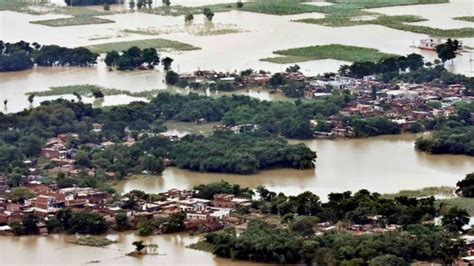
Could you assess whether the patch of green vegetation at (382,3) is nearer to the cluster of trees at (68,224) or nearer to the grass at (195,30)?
the grass at (195,30)

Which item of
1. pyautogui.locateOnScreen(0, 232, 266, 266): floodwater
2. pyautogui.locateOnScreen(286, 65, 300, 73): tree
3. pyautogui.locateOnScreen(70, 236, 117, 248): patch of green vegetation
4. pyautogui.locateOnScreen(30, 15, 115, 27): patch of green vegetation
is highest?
pyautogui.locateOnScreen(286, 65, 300, 73): tree

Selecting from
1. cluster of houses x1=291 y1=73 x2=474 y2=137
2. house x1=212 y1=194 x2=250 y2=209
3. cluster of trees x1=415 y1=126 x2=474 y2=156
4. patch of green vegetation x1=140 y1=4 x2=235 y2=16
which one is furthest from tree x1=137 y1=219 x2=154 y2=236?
patch of green vegetation x1=140 y1=4 x2=235 y2=16

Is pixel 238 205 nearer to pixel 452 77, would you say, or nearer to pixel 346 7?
pixel 452 77

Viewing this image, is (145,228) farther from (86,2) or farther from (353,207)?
(86,2)

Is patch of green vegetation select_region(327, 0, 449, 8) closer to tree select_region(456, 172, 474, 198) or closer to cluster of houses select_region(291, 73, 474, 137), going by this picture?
cluster of houses select_region(291, 73, 474, 137)

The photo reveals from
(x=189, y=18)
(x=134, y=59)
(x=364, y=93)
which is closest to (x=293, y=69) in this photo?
(x=364, y=93)

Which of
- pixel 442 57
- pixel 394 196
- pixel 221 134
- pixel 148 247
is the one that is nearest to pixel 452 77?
pixel 442 57

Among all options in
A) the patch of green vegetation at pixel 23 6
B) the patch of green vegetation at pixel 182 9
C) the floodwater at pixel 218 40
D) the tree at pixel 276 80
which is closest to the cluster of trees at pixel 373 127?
the floodwater at pixel 218 40
